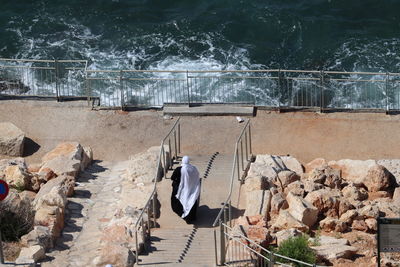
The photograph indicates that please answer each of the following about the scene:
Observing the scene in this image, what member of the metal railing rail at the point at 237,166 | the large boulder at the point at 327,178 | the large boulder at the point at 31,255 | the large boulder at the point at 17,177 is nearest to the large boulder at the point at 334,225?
the large boulder at the point at 327,178

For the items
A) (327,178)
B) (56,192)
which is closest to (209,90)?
(327,178)

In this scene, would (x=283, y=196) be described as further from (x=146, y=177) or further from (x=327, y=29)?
(x=327, y=29)

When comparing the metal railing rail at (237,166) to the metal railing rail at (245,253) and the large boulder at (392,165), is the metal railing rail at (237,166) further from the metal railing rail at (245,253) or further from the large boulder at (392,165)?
the large boulder at (392,165)

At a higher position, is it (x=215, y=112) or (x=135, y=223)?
(x=215, y=112)

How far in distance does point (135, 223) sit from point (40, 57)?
1411cm

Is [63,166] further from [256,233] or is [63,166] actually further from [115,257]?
[256,233]

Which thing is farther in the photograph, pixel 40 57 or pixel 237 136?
pixel 40 57

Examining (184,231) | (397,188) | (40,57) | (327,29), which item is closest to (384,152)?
(397,188)

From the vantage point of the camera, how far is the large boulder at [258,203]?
24.8 metres

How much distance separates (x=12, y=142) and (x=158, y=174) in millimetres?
4616

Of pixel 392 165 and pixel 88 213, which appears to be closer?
pixel 88 213

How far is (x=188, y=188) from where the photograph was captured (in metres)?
24.9

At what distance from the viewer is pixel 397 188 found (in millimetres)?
26031

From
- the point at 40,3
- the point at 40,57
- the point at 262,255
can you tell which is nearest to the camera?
the point at 262,255
